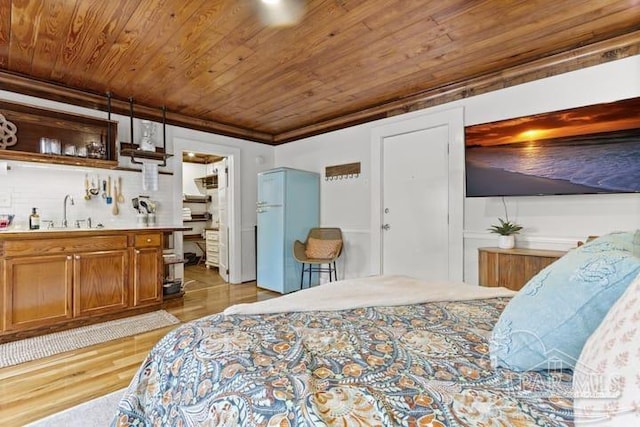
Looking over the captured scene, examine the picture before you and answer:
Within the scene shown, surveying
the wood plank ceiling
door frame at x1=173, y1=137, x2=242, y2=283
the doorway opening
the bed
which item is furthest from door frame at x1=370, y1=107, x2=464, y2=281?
the doorway opening

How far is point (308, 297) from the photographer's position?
1.52 m

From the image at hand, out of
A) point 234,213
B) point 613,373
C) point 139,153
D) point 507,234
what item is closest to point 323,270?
point 234,213

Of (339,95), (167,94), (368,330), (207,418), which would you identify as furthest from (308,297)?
(167,94)

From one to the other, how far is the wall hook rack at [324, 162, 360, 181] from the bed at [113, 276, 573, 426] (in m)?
3.03

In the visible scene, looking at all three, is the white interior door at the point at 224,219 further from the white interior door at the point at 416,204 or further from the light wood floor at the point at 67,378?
the white interior door at the point at 416,204

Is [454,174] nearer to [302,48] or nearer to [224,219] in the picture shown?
[302,48]

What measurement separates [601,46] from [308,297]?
288cm

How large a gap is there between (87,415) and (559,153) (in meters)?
3.59

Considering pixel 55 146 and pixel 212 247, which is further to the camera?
pixel 212 247

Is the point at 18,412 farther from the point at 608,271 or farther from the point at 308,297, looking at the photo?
the point at 608,271

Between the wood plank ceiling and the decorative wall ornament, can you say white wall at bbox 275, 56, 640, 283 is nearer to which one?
the wood plank ceiling

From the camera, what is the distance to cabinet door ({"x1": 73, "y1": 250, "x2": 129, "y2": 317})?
294 cm

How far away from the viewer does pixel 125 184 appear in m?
3.77

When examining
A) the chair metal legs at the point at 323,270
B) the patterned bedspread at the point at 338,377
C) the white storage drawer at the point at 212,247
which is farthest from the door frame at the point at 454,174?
the white storage drawer at the point at 212,247
